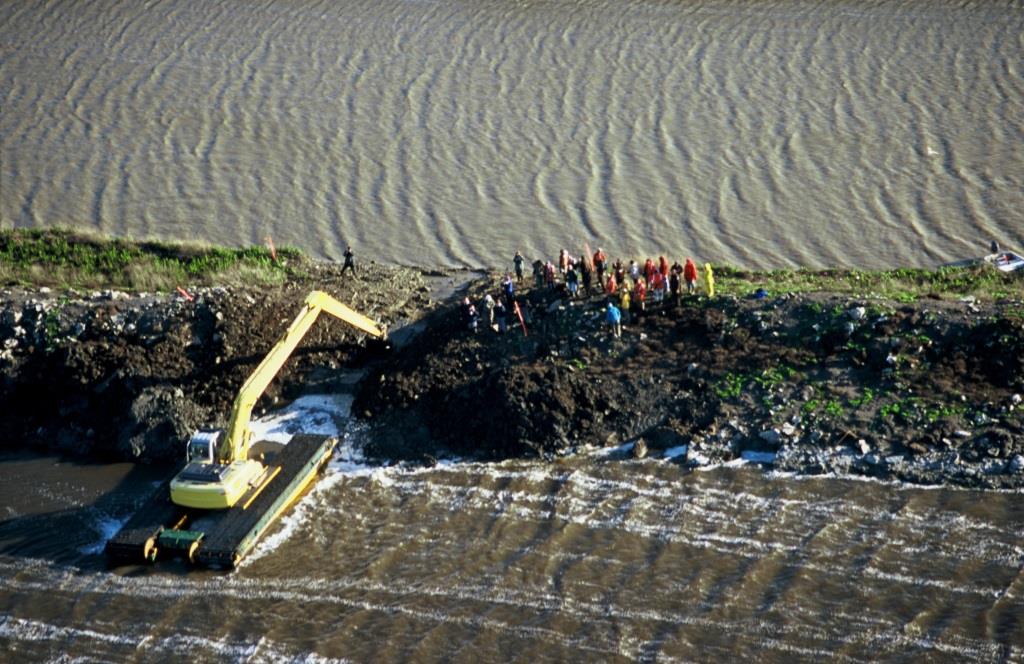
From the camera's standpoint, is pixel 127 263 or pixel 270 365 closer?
pixel 270 365

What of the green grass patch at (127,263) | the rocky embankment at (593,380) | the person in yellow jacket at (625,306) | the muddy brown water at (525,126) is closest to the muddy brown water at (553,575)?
Result: the rocky embankment at (593,380)

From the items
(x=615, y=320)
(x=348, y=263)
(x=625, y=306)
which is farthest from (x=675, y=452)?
(x=348, y=263)

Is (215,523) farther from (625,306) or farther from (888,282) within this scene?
(888,282)

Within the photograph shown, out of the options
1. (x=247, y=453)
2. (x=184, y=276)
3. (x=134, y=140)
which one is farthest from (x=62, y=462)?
(x=134, y=140)

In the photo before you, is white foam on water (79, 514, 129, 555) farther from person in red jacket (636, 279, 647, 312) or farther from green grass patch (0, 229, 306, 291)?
person in red jacket (636, 279, 647, 312)

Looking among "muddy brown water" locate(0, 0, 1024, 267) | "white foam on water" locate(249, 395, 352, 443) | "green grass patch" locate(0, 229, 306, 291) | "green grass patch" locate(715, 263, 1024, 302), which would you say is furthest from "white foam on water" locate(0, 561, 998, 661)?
"muddy brown water" locate(0, 0, 1024, 267)

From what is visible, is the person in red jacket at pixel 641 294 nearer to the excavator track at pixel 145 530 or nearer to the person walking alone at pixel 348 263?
the person walking alone at pixel 348 263

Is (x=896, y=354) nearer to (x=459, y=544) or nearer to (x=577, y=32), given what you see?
(x=459, y=544)
